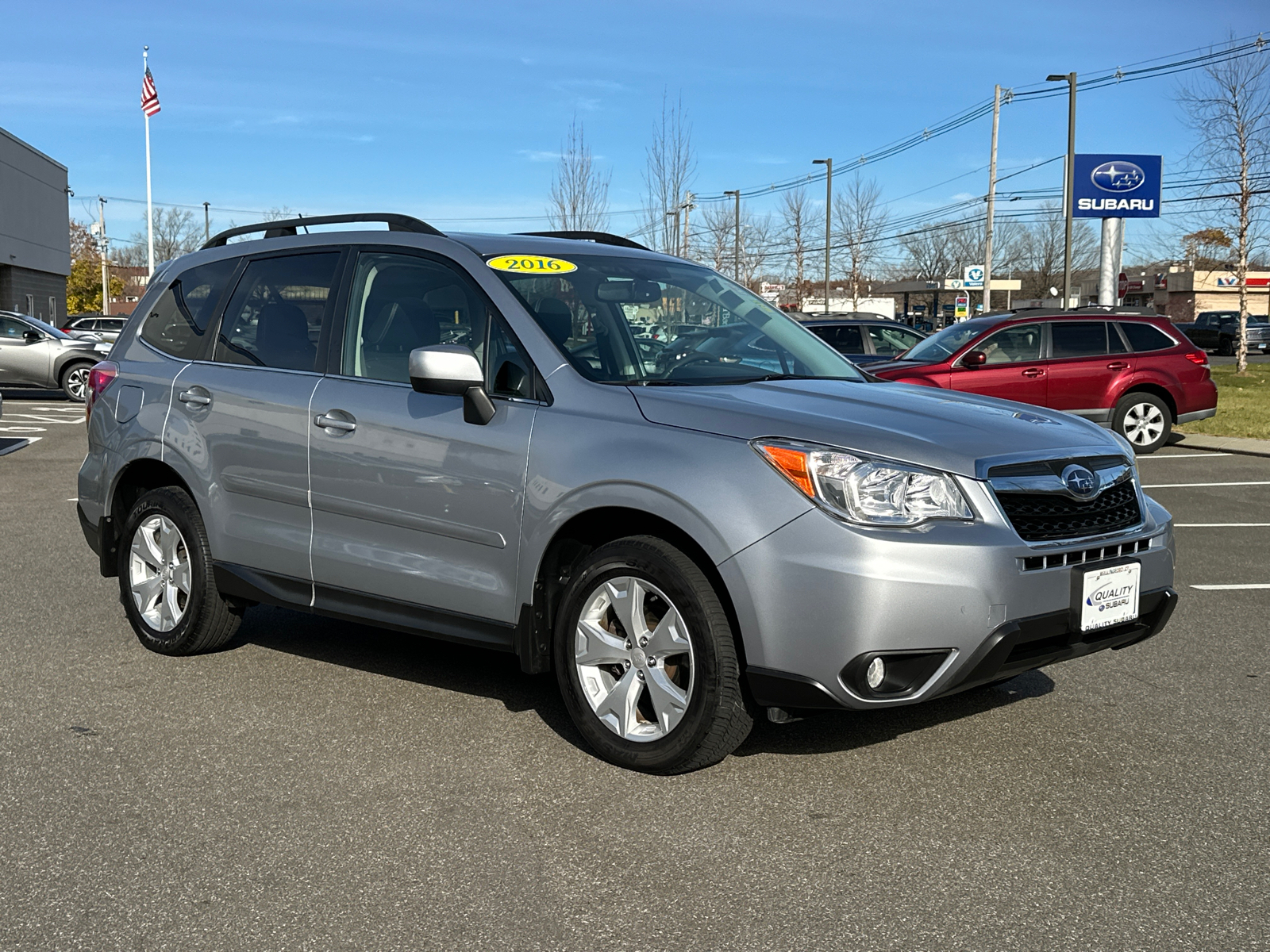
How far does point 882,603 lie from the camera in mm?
3834

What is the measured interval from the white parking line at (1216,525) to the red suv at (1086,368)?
211 inches

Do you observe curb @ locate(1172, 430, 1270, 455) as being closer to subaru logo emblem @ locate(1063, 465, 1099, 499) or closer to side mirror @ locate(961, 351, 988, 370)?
side mirror @ locate(961, 351, 988, 370)

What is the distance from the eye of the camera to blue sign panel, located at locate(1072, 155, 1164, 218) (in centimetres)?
2789

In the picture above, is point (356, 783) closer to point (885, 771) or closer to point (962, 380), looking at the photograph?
point (885, 771)

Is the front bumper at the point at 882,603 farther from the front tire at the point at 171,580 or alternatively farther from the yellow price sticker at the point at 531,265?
the front tire at the point at 171,580

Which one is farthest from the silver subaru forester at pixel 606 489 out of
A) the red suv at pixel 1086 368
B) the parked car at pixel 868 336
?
the parked car at pixel 868 336

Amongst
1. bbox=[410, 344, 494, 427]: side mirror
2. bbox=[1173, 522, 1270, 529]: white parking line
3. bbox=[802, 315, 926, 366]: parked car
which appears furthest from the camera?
bbox=[802, 315, 926, 366]: parked car

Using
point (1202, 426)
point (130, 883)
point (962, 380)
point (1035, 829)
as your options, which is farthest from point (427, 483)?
point (1202, 426)

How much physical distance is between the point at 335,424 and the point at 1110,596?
293 cm

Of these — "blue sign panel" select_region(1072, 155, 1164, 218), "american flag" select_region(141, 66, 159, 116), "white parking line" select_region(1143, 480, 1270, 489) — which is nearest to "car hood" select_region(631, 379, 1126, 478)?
"white parking line" select_region(1143, 480, 1270, 489)

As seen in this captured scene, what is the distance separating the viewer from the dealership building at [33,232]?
4962 centimetres

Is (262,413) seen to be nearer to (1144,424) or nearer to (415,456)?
(415,456)

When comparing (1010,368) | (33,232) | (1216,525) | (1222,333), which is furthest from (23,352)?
(1222,333)

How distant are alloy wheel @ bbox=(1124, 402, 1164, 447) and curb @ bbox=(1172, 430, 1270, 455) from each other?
1091mm
